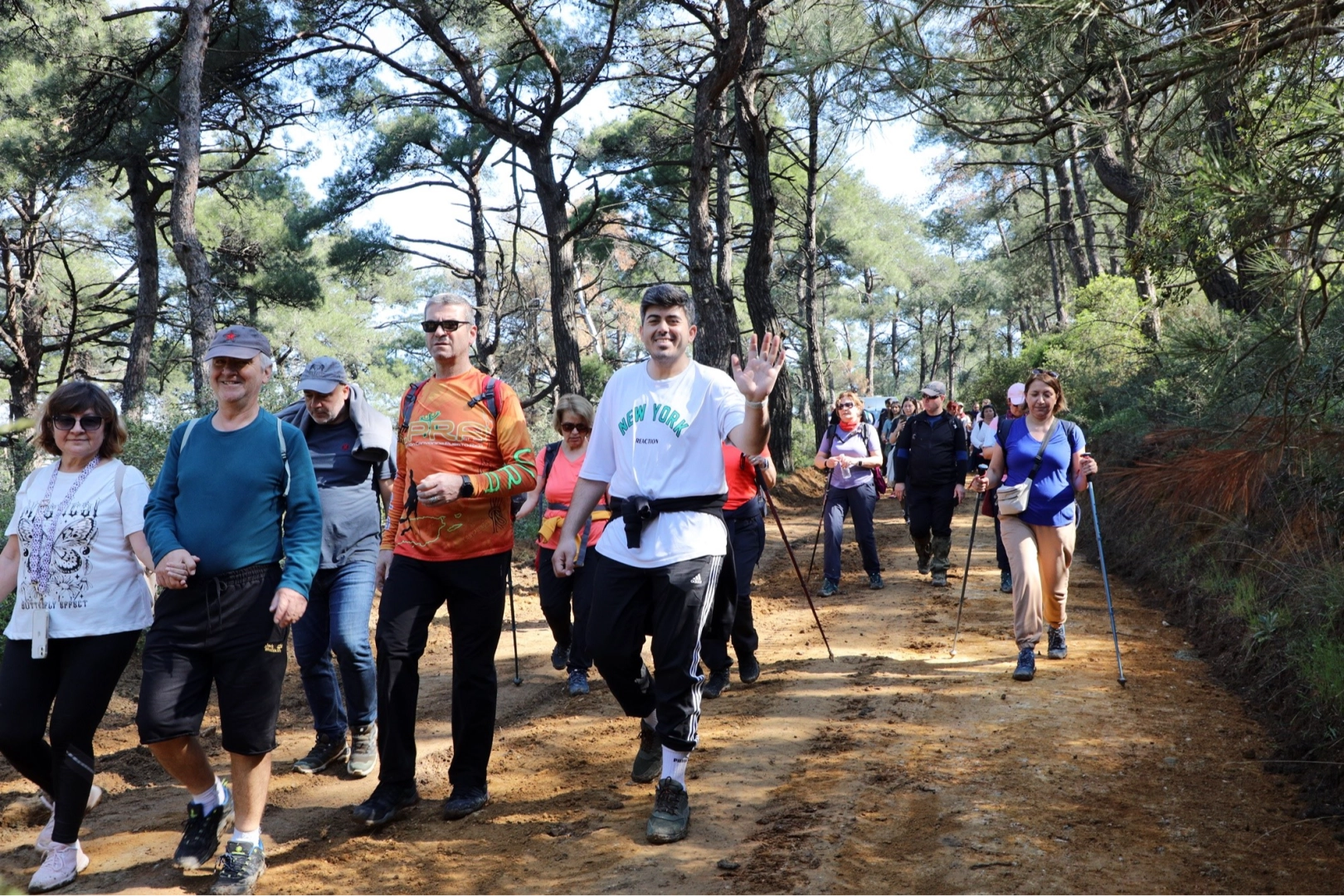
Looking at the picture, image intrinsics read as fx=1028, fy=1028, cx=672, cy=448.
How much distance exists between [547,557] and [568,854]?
9.15 feet

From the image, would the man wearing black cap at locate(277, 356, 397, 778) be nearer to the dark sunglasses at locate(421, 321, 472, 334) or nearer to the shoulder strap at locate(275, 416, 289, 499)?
the dark sunglasses at locate(421, 321, 472, 334)

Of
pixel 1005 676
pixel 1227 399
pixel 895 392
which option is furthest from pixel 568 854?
pixel 895 392

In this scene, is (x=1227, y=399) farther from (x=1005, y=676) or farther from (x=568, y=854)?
(x=568, y=854)

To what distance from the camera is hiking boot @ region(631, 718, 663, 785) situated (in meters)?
4.96

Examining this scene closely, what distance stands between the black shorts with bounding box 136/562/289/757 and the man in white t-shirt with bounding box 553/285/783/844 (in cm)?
120

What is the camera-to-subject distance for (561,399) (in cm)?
668

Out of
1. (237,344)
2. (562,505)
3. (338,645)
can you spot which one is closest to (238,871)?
(338,645)

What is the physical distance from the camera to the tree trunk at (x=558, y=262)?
52.4 feet

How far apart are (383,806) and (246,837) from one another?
0.65m

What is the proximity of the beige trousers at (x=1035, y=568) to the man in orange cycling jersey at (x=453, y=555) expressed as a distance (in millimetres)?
3675

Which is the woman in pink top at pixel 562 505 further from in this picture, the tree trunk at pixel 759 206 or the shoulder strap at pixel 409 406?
the tree trunk at pixel 759 206

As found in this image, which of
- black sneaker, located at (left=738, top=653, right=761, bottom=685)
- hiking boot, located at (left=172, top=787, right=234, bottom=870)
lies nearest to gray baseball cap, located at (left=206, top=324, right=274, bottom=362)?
hiking boot, located at (left=172, top=787, right=234, bottom=870)

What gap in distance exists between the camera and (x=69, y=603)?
3.98 m

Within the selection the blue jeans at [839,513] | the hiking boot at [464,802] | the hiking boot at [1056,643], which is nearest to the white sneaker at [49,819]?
the hiking boot at [464,802]
